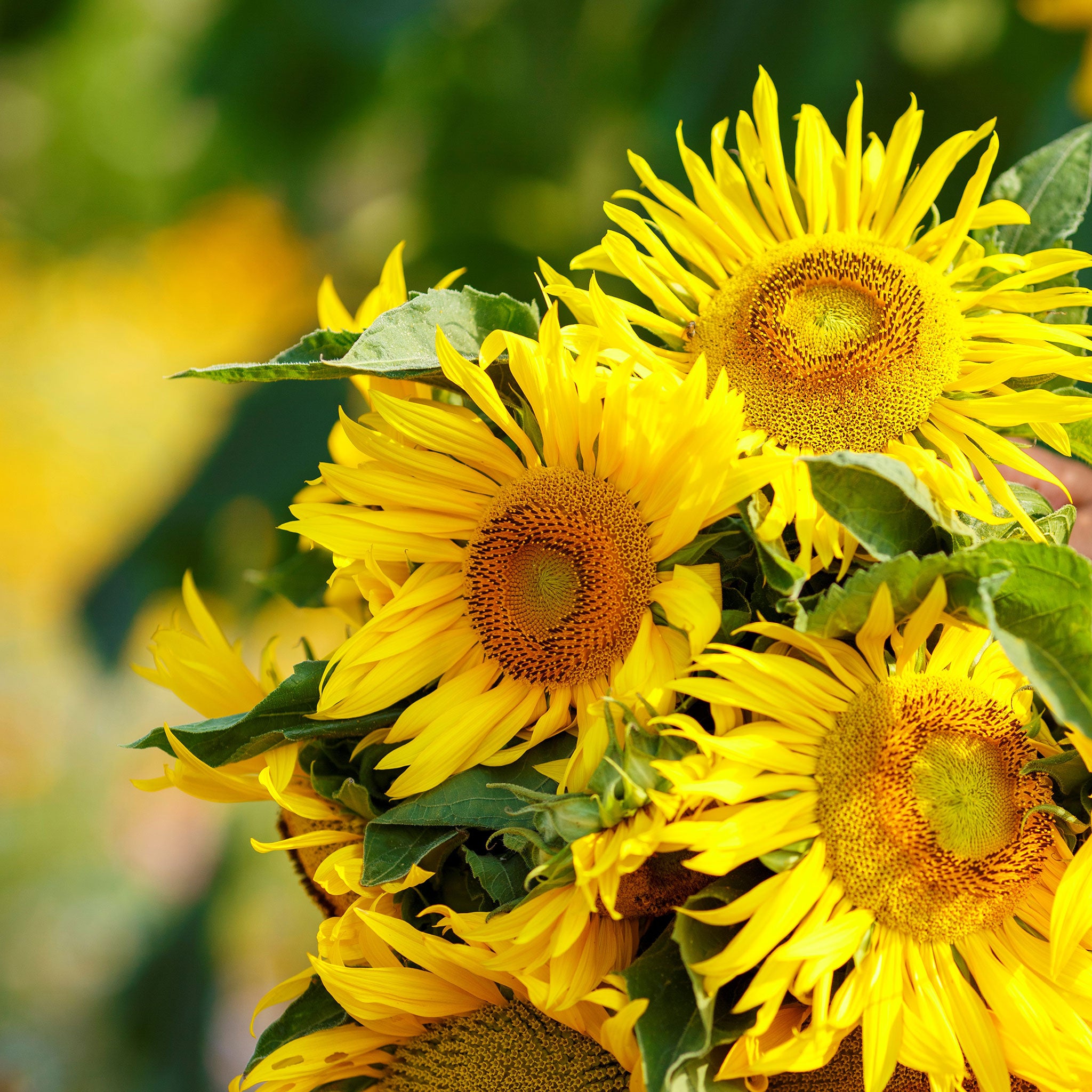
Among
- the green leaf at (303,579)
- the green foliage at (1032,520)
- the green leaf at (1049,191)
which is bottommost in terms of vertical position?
the green leaf at (303,579)

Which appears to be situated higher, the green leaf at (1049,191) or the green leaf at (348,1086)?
the green leaf at (1049,191)

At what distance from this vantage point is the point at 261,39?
5.02ft

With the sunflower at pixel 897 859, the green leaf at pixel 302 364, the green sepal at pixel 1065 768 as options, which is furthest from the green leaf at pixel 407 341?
the green sepal at pixel 1065 768

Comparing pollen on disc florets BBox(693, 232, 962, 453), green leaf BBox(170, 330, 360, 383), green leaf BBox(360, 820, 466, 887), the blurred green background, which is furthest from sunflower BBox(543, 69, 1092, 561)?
the blurred green background

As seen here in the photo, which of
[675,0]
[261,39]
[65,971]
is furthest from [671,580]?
[65,971]

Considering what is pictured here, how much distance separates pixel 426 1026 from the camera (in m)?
0.61

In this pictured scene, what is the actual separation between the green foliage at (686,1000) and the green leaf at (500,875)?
0.21ft

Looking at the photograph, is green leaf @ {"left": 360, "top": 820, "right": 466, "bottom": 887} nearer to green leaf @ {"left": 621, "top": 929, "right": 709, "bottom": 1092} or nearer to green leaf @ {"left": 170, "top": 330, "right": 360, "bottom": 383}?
green leaf @ {"left": 621, "top": 929, "right": 709, "bottom": 1092}

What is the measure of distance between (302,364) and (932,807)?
0.36 metres

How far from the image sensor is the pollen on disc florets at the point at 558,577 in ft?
1.77

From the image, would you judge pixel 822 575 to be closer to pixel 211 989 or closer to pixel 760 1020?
pixel 760 1020

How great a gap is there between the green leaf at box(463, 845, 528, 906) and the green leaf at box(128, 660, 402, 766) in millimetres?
89

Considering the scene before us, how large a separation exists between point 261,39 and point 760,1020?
1478 millimetres

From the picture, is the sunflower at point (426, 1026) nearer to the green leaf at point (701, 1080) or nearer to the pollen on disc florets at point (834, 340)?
the green leaf at point (701, 1080)
